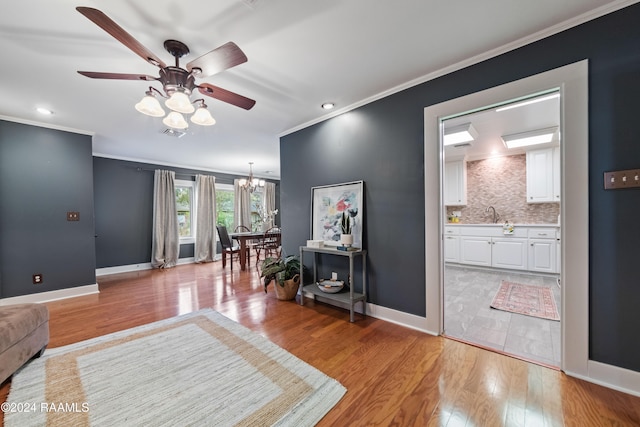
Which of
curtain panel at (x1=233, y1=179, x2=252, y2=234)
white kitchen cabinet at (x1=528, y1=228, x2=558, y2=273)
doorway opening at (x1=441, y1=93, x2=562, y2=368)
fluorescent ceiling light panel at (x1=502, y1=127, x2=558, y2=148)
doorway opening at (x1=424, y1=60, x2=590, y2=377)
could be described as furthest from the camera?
curtain panel at (x1=233, y1=179, x2=252, y2=234)

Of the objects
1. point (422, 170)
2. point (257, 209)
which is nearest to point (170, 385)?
point (422, 170)

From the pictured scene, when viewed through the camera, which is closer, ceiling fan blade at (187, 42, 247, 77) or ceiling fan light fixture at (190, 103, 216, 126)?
ceiling fan blade at (187, 42, 247, 77)

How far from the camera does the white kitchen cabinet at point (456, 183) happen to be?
17.6ft

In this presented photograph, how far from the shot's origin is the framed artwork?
2.93 meters

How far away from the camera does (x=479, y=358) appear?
198 cm

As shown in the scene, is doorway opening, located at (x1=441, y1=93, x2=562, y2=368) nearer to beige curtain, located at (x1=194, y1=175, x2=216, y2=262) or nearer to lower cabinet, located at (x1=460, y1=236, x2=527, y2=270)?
lower cabinet, located at (x1=460, y1=236, x2=527, y2=270)

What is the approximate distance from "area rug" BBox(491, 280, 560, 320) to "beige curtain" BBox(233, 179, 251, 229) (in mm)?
6059

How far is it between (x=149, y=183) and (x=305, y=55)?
5.35m

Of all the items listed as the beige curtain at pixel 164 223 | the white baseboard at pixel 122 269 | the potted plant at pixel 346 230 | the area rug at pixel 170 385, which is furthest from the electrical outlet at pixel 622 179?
the white baseboard at pixel 122 269

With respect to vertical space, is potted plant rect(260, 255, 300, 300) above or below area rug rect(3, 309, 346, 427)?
above

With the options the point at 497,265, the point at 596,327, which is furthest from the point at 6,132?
the point at 497,265

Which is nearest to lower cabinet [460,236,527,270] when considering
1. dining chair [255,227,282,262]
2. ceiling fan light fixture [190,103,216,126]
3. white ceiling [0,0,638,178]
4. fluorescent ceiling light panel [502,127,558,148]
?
fluorescent ceiling light panel [502,127,558,148]

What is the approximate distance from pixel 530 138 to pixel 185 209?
7.23 meters

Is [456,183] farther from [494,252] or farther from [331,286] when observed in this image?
[331,286]
